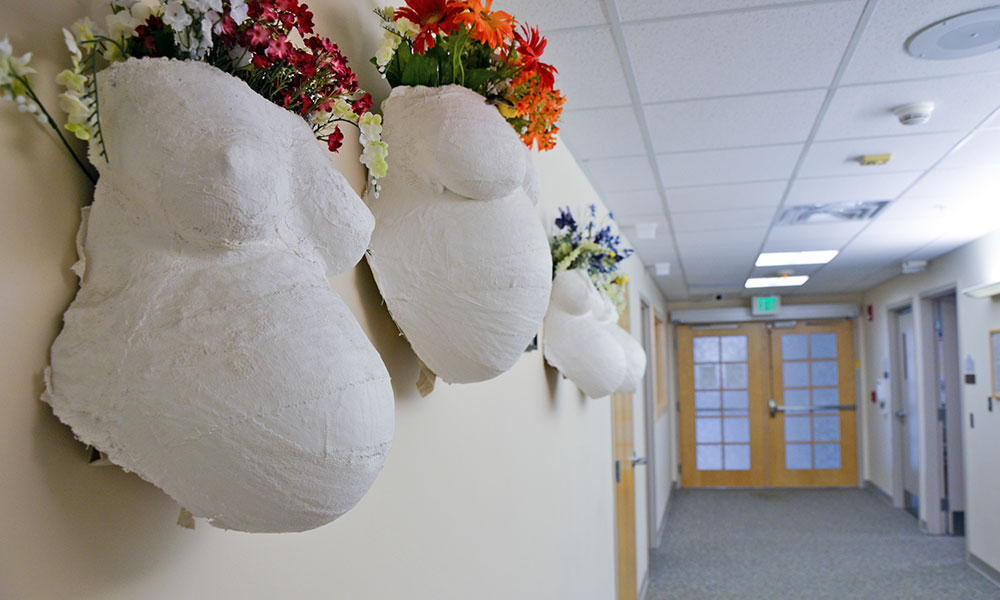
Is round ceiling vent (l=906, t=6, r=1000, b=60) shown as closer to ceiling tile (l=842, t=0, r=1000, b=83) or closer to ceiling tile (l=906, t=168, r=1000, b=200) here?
ceiling tile (l=842, t=0, r=1000, b=83)

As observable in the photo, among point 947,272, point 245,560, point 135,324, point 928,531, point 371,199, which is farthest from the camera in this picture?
point 928,531

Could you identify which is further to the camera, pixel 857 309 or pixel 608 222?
pixel 857 309

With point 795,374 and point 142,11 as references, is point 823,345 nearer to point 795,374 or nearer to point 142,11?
point 795,374

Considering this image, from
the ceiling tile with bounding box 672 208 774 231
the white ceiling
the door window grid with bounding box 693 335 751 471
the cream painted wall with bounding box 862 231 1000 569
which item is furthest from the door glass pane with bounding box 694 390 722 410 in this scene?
the ceiling tile with bounding box 672 208 774 231

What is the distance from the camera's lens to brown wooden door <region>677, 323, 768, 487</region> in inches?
355

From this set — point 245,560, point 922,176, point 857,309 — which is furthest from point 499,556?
point 857,309

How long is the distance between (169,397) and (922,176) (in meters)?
3.41

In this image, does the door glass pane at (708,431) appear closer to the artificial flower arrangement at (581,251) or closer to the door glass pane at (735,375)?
the door glass pane at (735,375)

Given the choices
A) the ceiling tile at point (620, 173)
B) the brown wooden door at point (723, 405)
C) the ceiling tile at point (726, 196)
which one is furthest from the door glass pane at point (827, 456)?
the ceiling tile at point (620, 173)

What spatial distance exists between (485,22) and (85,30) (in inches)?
22.9

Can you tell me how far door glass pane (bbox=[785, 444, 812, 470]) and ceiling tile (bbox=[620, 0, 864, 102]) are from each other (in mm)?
7632

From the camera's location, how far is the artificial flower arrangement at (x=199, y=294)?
1.98 feet

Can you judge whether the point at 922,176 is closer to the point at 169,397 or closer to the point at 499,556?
the point at 499,556

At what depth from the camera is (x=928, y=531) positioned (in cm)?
638
